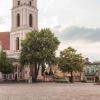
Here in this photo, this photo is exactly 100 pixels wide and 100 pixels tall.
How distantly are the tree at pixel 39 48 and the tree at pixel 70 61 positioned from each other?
9510mm

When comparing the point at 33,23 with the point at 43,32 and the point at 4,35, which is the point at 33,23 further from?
the point at 43,32

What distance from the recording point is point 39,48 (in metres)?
88.9

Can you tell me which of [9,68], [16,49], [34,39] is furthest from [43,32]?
[16,49]

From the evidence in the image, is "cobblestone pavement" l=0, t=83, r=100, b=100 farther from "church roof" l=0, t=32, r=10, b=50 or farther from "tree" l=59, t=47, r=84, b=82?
"church roof" l=0, t=32, r=10, b=50

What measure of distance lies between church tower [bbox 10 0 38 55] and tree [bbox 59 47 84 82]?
15122 millimetres

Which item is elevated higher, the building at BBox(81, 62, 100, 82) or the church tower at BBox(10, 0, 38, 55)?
the church tower at BBox(10, 0, 38, 55)

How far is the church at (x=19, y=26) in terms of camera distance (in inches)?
4395

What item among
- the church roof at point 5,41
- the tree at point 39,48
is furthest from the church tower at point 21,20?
the tree at point 39,48

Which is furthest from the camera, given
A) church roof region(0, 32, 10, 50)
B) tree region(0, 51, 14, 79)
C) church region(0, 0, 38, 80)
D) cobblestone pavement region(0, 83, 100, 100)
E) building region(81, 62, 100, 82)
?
building region(81, 62, 100, 82)

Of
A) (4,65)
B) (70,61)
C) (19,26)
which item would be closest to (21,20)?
(19,26)

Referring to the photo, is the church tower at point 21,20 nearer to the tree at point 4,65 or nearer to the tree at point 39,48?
the tree at point 4,65

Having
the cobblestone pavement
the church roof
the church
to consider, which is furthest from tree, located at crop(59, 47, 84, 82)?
the cobblestone pavement

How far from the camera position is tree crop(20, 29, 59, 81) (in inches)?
3447

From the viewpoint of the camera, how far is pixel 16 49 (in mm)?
113062
